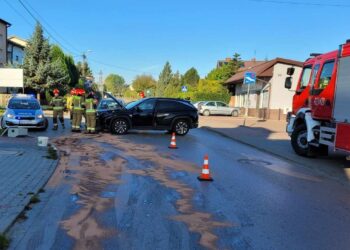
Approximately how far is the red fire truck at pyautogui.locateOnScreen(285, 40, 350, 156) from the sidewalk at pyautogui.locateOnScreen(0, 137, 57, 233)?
280 inches

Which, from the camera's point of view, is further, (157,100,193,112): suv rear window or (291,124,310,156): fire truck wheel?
(157,100,193,112): suv rear window

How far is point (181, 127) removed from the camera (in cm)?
1859

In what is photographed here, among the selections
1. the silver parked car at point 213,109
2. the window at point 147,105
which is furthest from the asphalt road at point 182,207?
the silver parked car at point 213,109

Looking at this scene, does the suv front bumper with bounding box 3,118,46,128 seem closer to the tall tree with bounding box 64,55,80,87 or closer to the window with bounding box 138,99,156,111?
the window with bounding box 138,99,156,111

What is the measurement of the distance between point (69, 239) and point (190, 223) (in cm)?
162

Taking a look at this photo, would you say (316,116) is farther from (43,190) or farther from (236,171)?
(43,190)

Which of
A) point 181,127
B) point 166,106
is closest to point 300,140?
point 181,127

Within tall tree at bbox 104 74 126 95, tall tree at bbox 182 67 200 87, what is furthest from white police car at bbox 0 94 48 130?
tall tree at bbox 104 74 126 95

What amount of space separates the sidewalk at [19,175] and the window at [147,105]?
5.98 m

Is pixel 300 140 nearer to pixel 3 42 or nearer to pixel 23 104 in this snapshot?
pixel 23 104

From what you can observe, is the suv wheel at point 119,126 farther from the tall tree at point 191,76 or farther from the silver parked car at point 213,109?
the tall tree at point 191,76

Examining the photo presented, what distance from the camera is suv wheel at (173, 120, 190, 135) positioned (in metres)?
18.5

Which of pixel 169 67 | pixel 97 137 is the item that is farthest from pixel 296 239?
pixel 169 67

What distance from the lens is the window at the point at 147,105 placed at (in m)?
18.1
